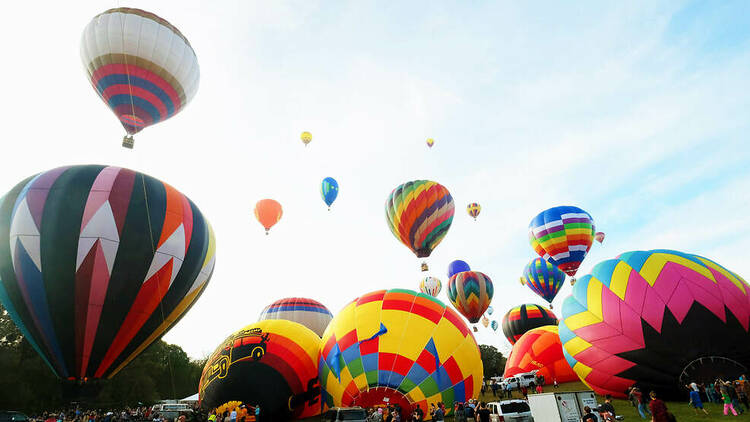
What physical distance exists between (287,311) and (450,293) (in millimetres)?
13663

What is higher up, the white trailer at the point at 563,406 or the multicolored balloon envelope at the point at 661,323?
the multicolored balloon envelope at the point at 661,323

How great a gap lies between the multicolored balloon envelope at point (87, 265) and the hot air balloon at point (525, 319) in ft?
84.7

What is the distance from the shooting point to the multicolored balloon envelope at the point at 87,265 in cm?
1194

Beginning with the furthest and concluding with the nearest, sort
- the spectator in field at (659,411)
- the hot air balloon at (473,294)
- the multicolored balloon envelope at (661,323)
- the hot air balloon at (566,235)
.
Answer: the hot air balloon at (473,294) → the hot air balloon at (566,235) → the multicolored balloon envelope at (661,323) → the spectator in field at (659,411)

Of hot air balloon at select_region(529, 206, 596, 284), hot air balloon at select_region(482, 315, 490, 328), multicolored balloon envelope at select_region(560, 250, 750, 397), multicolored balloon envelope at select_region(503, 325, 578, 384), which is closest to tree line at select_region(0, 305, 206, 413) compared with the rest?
multicolored balloon envelope at select_region(503, 325, 578, 384)

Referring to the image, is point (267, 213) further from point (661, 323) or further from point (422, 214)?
point (661, 323)

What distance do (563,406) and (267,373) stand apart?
883 centimetres

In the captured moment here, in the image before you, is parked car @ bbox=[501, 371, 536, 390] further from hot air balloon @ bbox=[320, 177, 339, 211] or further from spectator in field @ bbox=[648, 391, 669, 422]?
spectator in field @ bbox=[648, 391, 669, 422]

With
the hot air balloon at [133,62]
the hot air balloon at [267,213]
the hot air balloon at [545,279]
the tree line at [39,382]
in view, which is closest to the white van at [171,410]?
the tree line at [39,382]

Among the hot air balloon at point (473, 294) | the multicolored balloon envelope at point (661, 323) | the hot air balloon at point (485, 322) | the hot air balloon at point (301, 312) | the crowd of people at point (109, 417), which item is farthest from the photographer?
the hot air balloon at point (485, 322)

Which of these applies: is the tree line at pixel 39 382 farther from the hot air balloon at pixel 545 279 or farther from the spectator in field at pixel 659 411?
the hot air balloon at pixel 545 279

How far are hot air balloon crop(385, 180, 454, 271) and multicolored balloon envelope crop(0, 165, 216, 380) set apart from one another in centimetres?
1514

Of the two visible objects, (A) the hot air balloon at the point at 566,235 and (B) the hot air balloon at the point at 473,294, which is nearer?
(A) the hot air balloon at the point at 566,235

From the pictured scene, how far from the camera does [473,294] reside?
31.6 metres
